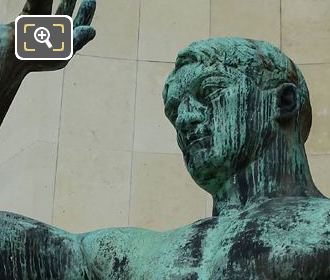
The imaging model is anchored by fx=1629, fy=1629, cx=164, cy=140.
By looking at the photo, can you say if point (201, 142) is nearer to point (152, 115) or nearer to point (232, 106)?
point (232, 106)

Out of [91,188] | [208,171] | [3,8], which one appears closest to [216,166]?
[208,171]

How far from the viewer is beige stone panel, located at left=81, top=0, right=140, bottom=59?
21.4ft

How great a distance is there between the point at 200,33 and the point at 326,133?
688 millimetres

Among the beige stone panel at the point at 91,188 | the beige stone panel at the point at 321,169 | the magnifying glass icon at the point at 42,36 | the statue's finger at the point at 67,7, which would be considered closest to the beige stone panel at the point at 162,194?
the beige stone panel at the point at 91,188

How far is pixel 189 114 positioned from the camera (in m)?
3.22

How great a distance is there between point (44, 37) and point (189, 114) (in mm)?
2013

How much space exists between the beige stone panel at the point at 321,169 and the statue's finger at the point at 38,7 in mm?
2676

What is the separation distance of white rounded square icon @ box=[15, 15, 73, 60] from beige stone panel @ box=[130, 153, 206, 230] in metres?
1.16

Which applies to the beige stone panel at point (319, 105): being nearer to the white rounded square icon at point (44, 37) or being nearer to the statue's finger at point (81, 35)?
the white rounded square icon at point (44, 37)

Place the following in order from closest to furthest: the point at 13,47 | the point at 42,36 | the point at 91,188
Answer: the point at 13,47, the point at 42,36, the point at 91,188

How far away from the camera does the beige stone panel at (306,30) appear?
6530mm

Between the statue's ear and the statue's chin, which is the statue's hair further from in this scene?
the statue's chin

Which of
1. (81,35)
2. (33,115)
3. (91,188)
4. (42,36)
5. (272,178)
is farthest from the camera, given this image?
(33,115)

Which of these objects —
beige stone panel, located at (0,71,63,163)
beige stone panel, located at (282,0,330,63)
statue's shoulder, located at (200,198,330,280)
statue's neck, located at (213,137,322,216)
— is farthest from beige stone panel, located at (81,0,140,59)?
statue's shoulder, located at (200,198,330,280)
